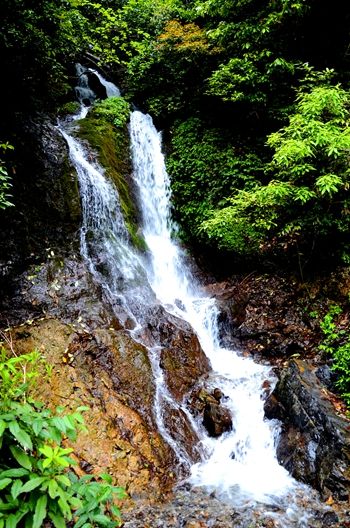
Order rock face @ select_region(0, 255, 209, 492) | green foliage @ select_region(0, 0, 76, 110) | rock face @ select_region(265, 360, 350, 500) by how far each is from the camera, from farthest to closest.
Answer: green foliage @ select_region(0, 0, 76, 110), rock face @ select_region(0, 255, 209, 492), rock face @ select_region(265, 360, 350, 500)

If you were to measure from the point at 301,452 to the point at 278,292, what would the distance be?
12.2ft

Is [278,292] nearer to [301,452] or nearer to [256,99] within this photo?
[301,452]

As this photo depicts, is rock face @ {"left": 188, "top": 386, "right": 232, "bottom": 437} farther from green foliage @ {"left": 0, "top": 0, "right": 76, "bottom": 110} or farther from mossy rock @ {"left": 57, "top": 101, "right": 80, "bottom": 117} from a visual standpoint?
mossy rock @ {"left": 57, "top": 101, "right": 80, "bottom": 117}

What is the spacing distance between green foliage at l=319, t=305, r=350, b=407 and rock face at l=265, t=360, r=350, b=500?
31 centimetres

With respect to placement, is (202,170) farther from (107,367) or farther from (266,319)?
(107,367)

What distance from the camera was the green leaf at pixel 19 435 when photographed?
184cm

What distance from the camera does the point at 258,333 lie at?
7.09m

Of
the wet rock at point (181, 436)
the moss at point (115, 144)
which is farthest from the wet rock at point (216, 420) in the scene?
the moss at point (115, 144)

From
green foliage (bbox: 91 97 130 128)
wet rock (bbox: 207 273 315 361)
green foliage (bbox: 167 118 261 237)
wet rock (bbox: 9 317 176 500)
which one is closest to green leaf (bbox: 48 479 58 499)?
wet rock (bbox: 9 317 176 500)

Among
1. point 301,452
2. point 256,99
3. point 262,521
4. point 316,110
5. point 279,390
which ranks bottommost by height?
point 262,521

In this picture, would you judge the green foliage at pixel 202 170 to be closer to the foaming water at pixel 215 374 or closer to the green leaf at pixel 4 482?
the foaming water at pixel 215 374

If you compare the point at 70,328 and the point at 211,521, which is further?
the point at 70,328

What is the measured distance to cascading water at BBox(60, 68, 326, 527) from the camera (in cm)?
440

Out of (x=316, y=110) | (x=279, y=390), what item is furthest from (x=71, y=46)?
(x=279, y=390)
